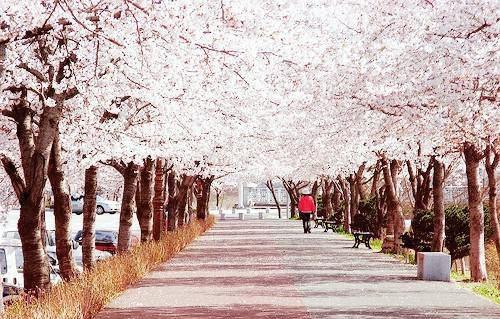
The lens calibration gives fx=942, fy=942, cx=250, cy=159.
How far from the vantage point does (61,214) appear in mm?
18156

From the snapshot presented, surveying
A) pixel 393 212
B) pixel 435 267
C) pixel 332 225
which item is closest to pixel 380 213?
pixel 332 225

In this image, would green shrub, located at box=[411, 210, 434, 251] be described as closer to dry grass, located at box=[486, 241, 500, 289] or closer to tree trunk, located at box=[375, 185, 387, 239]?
dry grass, located at box=[486, 241, 500, 289]

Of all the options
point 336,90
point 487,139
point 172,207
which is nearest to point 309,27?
point 336,90

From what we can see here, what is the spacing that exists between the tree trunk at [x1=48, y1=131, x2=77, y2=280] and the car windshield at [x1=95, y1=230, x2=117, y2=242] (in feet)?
52.6

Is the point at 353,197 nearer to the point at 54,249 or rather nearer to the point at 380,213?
the point at 380,213

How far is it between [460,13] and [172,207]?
31.1 m

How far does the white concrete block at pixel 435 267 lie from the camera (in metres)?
20.0

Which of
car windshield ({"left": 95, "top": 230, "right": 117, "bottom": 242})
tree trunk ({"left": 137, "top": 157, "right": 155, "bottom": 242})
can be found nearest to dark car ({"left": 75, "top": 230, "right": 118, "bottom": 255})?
car windshield ({"left": 95, "top": 230, "right": 117, "bottom": 242})

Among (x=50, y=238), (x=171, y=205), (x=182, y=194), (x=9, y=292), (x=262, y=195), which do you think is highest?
(x=262, y=195)

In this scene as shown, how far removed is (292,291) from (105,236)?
18.3 m

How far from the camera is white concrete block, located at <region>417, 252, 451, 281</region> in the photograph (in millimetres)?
20000

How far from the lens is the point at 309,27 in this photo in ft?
66.1

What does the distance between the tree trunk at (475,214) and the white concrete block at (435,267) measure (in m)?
1.05

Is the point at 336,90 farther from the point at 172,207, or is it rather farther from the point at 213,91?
the point at 172,207
